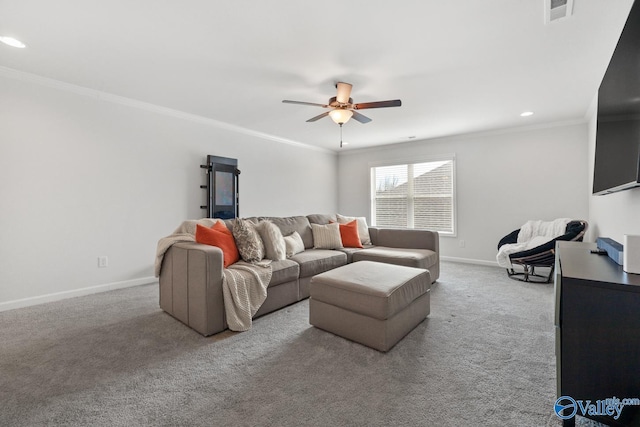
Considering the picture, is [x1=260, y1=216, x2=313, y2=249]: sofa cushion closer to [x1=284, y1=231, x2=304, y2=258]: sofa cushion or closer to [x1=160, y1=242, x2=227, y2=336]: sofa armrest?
[x1=284, y1=231, x2=304, y2=258]: sofa cushion

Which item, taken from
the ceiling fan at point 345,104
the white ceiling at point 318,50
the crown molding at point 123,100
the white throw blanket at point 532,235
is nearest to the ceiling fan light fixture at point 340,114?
the ceiling fan at point 345,104

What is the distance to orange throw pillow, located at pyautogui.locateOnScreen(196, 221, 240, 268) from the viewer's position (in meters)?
2.66

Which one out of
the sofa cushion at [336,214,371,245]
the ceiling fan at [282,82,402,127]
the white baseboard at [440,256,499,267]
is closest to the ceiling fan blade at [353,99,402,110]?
the ceiling fan at [282,82,402,127]

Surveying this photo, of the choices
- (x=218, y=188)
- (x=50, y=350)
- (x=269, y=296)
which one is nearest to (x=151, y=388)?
(x=50, y=350)

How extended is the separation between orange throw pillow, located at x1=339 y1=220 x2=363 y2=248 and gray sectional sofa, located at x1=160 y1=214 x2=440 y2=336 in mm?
147

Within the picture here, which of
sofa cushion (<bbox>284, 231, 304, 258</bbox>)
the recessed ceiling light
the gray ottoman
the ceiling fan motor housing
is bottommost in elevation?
the gray ottoman

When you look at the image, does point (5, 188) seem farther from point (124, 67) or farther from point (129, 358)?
point (129, 358)

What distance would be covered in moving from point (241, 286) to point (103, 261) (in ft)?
7.16

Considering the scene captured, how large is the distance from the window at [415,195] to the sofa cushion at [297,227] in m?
2.77

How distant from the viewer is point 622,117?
1549mm

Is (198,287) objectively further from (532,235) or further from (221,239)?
(532,235)

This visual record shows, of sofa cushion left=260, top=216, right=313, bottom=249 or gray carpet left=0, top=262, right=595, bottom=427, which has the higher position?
sofa cushion left=260, top=216, right=313, bottom=249

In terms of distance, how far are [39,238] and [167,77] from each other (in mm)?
2171

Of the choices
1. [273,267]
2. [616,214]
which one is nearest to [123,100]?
[273,267]
